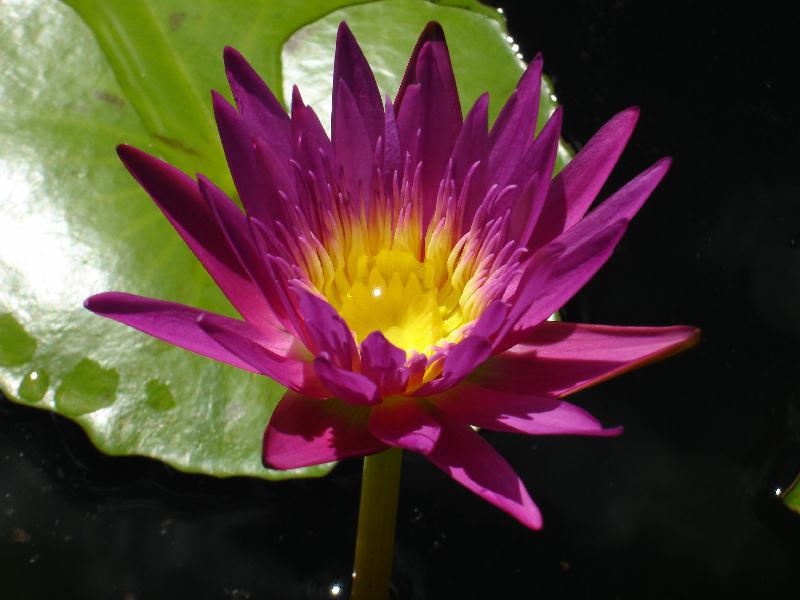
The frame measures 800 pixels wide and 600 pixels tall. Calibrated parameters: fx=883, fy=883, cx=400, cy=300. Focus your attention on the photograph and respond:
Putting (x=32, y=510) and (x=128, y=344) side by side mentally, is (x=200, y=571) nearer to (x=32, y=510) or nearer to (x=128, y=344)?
(x=32, y=510)

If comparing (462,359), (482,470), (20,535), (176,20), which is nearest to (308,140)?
(462,359)

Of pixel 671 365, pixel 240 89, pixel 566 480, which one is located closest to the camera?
pixel 240 89

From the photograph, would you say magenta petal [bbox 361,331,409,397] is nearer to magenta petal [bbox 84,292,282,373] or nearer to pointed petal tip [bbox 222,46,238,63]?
magenta petal [bbox 84,292,282,373]

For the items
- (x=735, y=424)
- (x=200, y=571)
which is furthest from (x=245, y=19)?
(x=735, y=424)

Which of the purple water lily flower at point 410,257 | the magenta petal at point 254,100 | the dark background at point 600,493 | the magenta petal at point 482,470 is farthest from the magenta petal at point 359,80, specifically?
the dark background at point 600,493

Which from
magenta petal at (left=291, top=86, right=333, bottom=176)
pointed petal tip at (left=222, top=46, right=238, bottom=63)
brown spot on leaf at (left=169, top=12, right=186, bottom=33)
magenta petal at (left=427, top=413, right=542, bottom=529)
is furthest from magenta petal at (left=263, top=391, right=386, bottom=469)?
brown spot on leaf at (left=169, top=12, right=186, bottom=33)

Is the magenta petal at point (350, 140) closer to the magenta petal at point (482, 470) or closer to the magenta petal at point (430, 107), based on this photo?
the magenta petal at point (430, 107)
